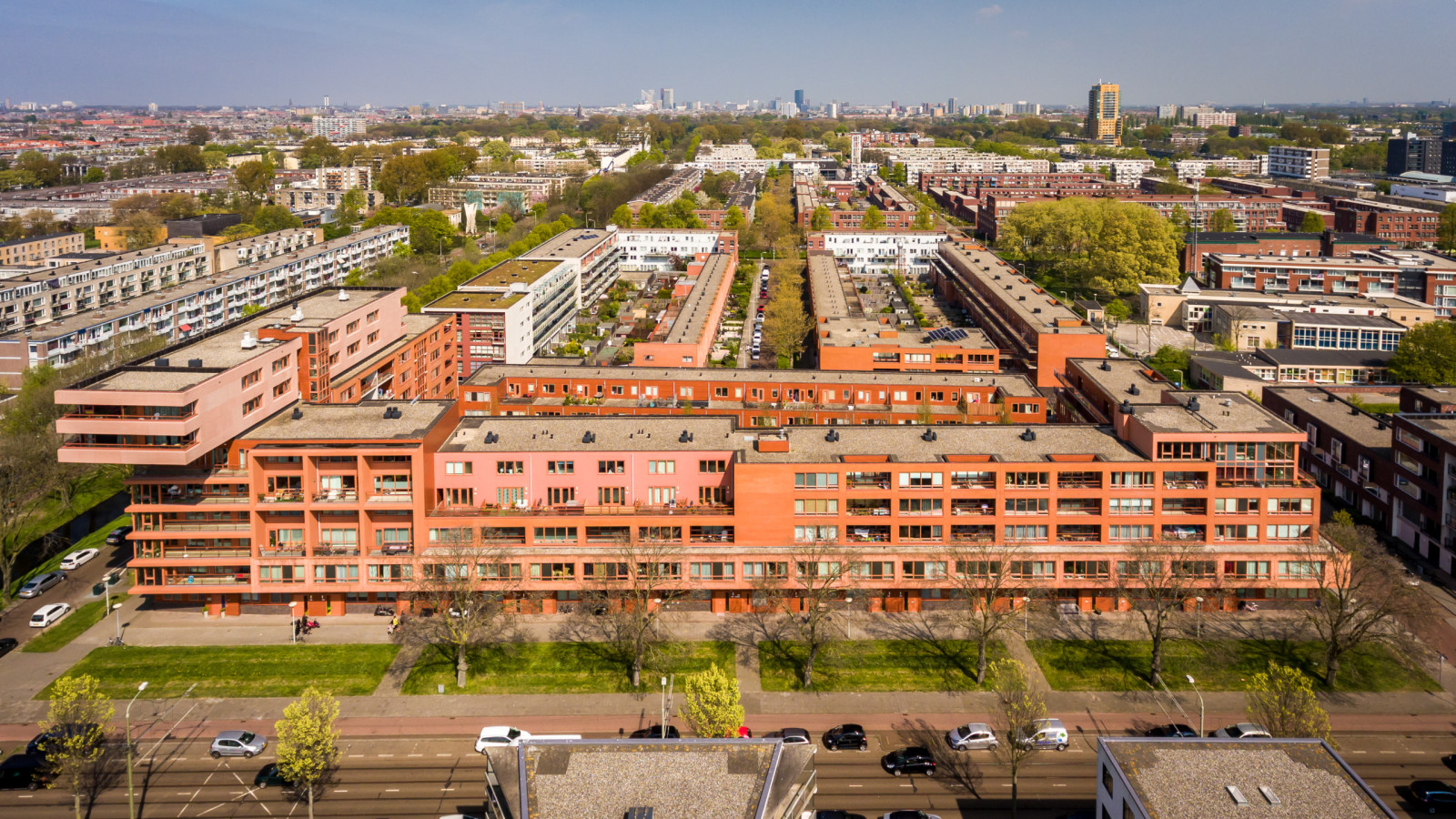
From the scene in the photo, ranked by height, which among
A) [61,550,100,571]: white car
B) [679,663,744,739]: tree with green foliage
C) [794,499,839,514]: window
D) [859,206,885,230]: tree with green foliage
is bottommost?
[61,550,100,571]: white car

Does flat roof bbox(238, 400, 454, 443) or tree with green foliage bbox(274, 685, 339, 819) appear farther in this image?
flat roof bbox(238, 400, 454, 443)

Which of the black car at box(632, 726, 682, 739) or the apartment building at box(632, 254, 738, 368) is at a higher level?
the apartment building at box(632, 254, 738, 368)

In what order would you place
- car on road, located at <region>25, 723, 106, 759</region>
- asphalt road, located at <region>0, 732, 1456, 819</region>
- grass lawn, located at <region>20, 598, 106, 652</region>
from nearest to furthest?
1. car on road, located at <region>25, 723, 106, 759</region>
2. asphalt road, located at <region>0, 732, 1456, 819</region>
3. grass lawn, located at <region>20, 598, 106, 652</region>

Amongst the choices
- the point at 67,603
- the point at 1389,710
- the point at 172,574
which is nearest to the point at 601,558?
the point at 172,574

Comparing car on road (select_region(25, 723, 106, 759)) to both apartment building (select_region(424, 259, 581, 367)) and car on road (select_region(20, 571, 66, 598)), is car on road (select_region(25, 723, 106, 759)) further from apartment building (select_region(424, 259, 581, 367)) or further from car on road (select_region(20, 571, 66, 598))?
apartment building (select_region(424, 259, 581, 367))

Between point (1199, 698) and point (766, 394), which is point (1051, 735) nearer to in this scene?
point (1199, 698)

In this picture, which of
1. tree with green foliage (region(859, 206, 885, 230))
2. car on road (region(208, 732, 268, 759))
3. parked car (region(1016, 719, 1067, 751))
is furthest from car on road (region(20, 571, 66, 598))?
tree with green foliage (region(859, 206, 885, 230))

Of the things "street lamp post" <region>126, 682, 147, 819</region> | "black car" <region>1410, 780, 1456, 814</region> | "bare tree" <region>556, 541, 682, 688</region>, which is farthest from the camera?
"bare tree" <region>556, 541, 682, 688</region>
